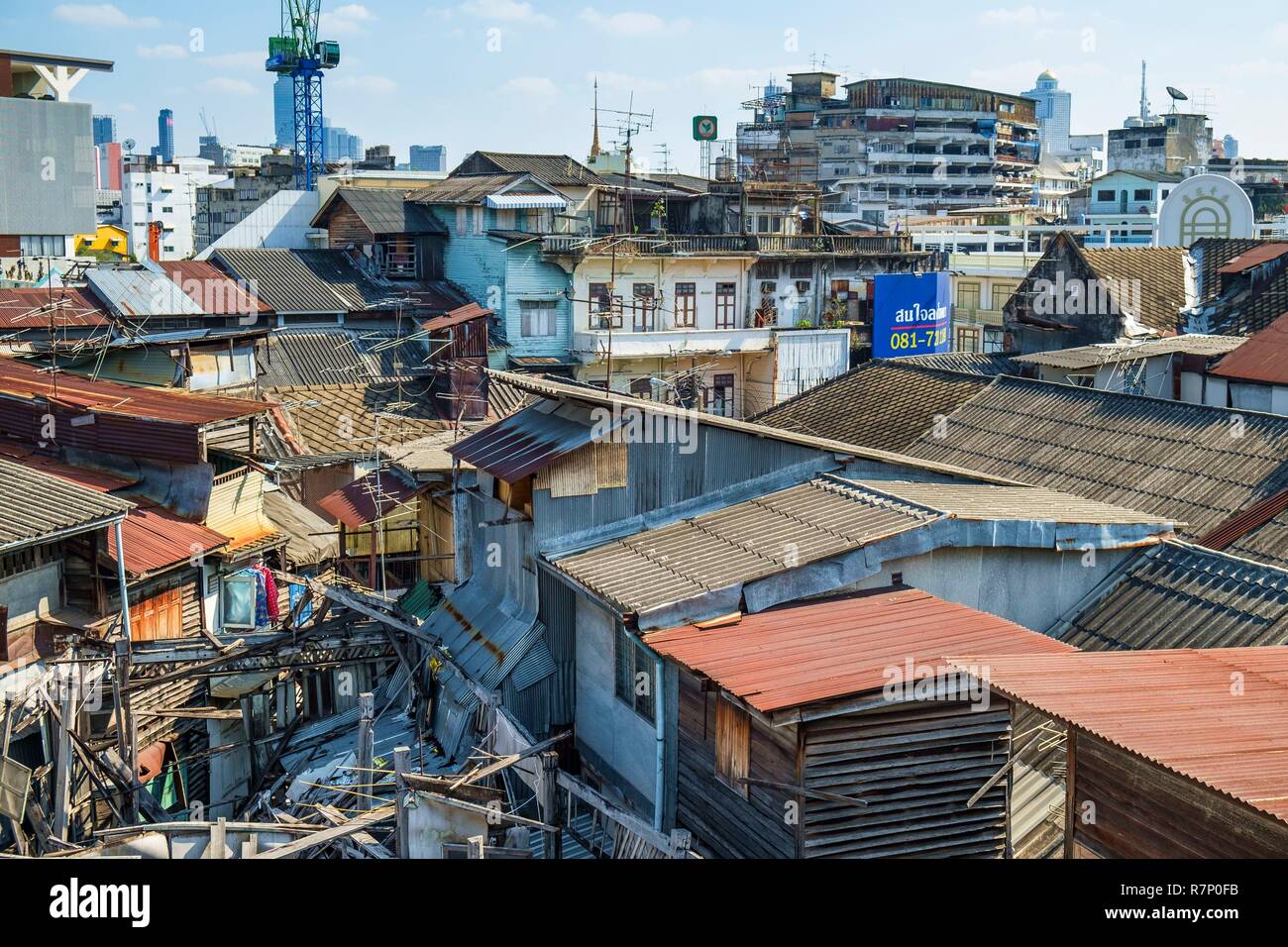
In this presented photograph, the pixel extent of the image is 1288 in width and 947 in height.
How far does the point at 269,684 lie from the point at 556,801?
33.0 feet

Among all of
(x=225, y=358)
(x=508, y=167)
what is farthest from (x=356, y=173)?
(x=225, y=358)

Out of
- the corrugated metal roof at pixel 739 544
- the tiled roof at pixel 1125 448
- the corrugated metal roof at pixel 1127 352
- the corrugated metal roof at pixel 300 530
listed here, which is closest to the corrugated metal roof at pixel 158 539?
the corrugated metal roof at pixel 300 530

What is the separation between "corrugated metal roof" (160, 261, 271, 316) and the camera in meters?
42.8

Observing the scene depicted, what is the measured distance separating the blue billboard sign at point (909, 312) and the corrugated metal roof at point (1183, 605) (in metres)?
35.0

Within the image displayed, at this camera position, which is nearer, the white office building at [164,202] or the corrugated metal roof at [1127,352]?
the corrugated metal roof at [1127,352]

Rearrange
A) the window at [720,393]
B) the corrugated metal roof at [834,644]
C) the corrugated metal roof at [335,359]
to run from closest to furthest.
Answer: the corrugated metal roof at [834,644] < the corrugated metal roof at [335,359] < the window at [720,393]

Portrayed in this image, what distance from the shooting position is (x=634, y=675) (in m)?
14.9

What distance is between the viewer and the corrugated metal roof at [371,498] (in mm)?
21969

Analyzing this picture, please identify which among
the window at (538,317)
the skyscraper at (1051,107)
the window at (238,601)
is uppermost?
the skyscraper at (1051,107)

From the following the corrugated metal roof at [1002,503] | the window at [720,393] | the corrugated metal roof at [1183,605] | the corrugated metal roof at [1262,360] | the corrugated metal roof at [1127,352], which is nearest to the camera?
the corrugated metal roof at [1183,605]

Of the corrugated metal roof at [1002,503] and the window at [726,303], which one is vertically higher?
the window at [726,303]

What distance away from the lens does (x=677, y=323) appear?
48250 mm

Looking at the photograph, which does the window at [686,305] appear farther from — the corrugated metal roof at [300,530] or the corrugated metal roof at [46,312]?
the corrugated metal roof at [300,530]

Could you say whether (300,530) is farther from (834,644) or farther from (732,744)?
(834,644)
